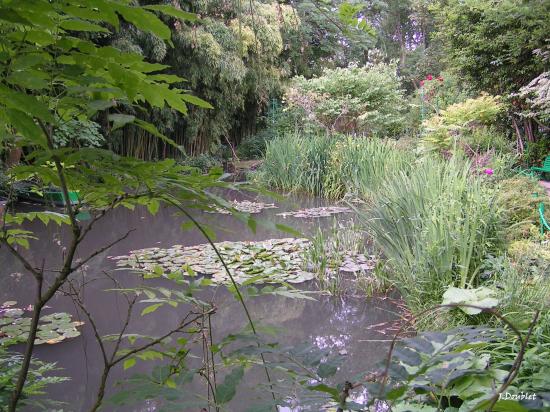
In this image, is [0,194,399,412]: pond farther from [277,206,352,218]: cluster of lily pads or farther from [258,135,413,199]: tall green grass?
[258,135,413,199]: tall green grass

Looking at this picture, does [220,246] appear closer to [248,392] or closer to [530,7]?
[248,392]

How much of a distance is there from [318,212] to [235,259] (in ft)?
6.92

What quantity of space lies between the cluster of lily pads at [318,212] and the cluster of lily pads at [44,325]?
132 inches

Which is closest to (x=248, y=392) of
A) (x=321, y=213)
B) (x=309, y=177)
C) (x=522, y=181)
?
(x=522, y=181)

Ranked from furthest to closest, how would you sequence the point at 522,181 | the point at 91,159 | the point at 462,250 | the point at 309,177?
the point at 309,177
the point at 522,181
the point at 462,250
the point at 91,159

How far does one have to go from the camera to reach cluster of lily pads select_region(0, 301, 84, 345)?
8.51 ft

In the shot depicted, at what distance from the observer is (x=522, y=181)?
3.92 meters

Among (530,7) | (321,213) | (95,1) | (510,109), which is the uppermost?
(530,7)

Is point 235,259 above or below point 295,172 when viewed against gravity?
below

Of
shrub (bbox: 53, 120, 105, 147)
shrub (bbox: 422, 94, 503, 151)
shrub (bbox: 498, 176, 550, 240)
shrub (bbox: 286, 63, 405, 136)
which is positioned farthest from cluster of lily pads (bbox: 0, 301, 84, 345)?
shrub (bbox: 286, 63, 405, 136)

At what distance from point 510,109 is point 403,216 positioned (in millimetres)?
4038

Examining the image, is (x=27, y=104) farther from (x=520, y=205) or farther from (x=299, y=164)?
(x=299, y=164)

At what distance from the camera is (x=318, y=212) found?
5.88 m

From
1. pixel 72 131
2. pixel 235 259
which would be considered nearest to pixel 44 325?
pixel 235 259
